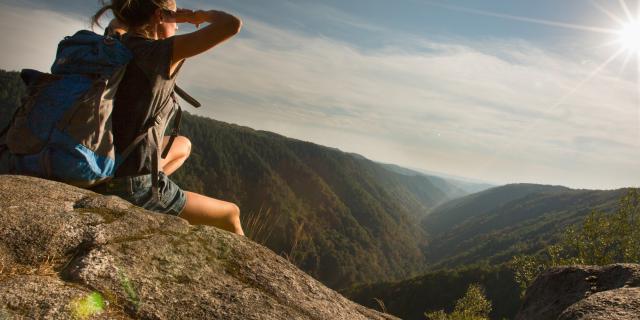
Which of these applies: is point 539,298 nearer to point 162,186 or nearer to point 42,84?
point 162,186

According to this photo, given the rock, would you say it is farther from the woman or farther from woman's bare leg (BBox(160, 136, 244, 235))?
the woman

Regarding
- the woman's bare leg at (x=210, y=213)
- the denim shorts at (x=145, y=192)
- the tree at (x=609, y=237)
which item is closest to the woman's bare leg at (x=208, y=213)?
the woman's bare leg at (x=210, y=213)

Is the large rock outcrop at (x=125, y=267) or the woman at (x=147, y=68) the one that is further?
the woman at (x=147, y=68)

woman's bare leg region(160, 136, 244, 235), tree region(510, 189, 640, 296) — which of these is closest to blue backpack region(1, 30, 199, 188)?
woman's bare leg region(160, 136, 244, 235)

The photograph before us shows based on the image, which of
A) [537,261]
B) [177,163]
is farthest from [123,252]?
[537,261]

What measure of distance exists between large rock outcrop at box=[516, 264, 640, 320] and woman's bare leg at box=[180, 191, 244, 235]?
3154 millimetres

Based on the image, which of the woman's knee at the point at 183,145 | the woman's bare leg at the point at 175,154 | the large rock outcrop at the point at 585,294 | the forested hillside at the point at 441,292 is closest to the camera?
the large rock outcrop at the point at 585,294

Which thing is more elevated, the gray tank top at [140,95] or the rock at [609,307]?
the gray tank top at [140,95]

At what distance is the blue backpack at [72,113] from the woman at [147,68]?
→ 156mm

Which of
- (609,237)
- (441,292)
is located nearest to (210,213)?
(609,237)

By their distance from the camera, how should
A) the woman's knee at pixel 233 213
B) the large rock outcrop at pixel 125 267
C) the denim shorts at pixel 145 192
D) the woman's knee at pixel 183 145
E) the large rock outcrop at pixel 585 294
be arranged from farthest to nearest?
the woman's knee at pixel 183 145
the woman's knee at pixel 233 213
the denim shorts at pixel 145 192
the large rock outcrop at pixel 585 294
the large rock outcrop at pixel 125 267

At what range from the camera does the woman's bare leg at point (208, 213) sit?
4.16 m

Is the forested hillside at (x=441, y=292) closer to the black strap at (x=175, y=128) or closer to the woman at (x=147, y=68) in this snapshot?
the black strap at (x=175, y=128)

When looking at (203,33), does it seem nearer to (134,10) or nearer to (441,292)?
(134,10)
